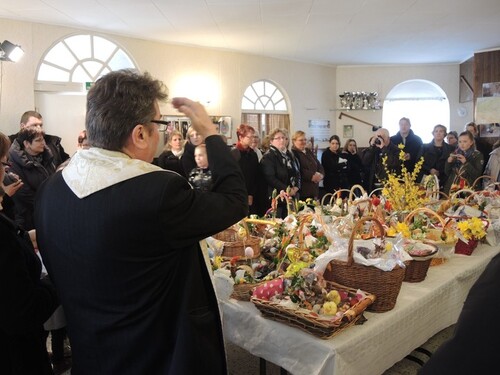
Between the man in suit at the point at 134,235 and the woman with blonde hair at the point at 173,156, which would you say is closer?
the man in suit at the point at 134,235

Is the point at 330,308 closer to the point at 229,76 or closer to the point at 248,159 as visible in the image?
the point at 248,159

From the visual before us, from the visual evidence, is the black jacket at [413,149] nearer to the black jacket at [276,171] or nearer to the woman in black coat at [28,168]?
the black jacket at [276,171]

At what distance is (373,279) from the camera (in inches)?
65.2

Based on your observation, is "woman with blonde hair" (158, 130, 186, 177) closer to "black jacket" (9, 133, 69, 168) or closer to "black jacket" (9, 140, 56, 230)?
"black jacket" (9, 133, 69, 168)

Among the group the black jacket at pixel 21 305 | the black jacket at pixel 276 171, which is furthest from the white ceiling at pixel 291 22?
the black jacket at pixel 21 305

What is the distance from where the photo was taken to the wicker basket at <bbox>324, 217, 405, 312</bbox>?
163 centimetres

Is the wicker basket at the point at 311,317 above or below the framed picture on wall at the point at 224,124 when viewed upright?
below

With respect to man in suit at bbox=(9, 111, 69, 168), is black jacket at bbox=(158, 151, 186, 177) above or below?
below

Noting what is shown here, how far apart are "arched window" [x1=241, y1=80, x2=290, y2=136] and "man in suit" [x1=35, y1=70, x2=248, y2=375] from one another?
691 centimetres

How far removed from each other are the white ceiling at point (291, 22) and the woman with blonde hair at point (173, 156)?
1501 mm

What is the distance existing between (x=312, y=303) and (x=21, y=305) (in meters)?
0.93

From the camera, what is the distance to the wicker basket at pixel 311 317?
→ 1.43 meters

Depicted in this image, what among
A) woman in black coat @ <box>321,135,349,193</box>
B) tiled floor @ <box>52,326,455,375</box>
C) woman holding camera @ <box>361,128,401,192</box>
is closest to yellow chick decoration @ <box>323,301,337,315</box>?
tiled floor @ <box>52,326,455,375</box>

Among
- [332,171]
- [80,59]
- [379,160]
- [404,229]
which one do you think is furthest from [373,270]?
[80,59]
